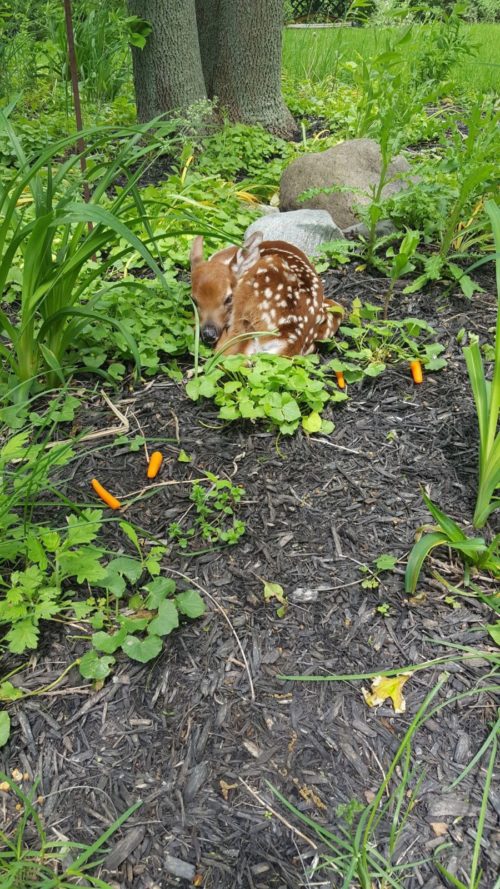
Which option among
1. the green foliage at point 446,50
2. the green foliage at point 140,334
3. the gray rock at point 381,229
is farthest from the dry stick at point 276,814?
the green foliage at point 446,50

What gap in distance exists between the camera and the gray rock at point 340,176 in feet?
16.5


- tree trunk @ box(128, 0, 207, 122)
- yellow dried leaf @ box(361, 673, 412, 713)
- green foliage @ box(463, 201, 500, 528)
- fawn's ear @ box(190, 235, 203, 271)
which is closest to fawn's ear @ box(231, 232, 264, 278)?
fawn's ear @ box(190, 235, 203, 271)

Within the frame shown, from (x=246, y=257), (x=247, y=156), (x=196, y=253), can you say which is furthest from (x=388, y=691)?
(x=247, y=156)

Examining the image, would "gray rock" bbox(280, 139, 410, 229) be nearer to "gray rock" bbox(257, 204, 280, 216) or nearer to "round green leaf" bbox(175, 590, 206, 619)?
"gray rock" bbox(257, 204, 280, 216)

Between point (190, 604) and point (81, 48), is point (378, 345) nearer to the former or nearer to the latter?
point (190, 604)

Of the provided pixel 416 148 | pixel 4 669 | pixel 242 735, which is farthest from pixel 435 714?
pixel 416 148

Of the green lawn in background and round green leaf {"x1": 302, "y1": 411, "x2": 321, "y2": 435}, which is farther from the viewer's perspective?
the green lawn in background

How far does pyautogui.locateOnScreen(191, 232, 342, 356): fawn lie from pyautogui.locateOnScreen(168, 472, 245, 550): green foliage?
97 centimetres

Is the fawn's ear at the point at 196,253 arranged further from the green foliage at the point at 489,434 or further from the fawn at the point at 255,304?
the green foliage at the point at 489,434

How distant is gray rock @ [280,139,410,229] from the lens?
502cm

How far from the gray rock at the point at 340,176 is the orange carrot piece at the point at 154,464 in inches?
110

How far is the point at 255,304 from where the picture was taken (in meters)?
3.69

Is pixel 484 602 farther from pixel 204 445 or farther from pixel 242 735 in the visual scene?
pixel 204 445

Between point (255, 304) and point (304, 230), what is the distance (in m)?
1.19
